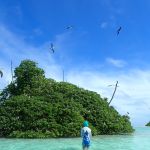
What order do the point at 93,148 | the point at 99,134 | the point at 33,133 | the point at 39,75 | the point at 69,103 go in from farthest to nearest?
1. the point at 39,75
2. the point at 99,134
3. the point at 69,103
4. the point at 33,133
5. the point at 93,148

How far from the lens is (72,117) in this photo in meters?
28.3

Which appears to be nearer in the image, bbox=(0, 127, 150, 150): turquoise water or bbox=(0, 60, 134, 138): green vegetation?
bbox=(0, 127, 150, 150): turquoise water

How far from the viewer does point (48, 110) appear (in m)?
28.1

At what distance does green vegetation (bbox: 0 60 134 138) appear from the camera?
27.8 metres

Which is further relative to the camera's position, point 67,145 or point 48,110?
point 48,110

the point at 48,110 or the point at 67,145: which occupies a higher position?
the point at 48,110

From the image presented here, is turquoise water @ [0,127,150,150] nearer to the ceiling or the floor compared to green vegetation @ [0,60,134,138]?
→ nearer to the floor

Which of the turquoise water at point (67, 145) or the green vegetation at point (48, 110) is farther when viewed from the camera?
the green vegetation at point (48, 110)

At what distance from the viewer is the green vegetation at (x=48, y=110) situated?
27.8m

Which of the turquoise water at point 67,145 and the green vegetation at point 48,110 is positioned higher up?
the green vegetation at point 48,110

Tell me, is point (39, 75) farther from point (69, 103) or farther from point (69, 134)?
point (69, 134)

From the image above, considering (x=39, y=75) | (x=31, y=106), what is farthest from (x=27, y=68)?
(x=31, y=106)

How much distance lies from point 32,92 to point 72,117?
4988 mm

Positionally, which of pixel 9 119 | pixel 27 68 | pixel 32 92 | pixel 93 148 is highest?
pixel 27 68
